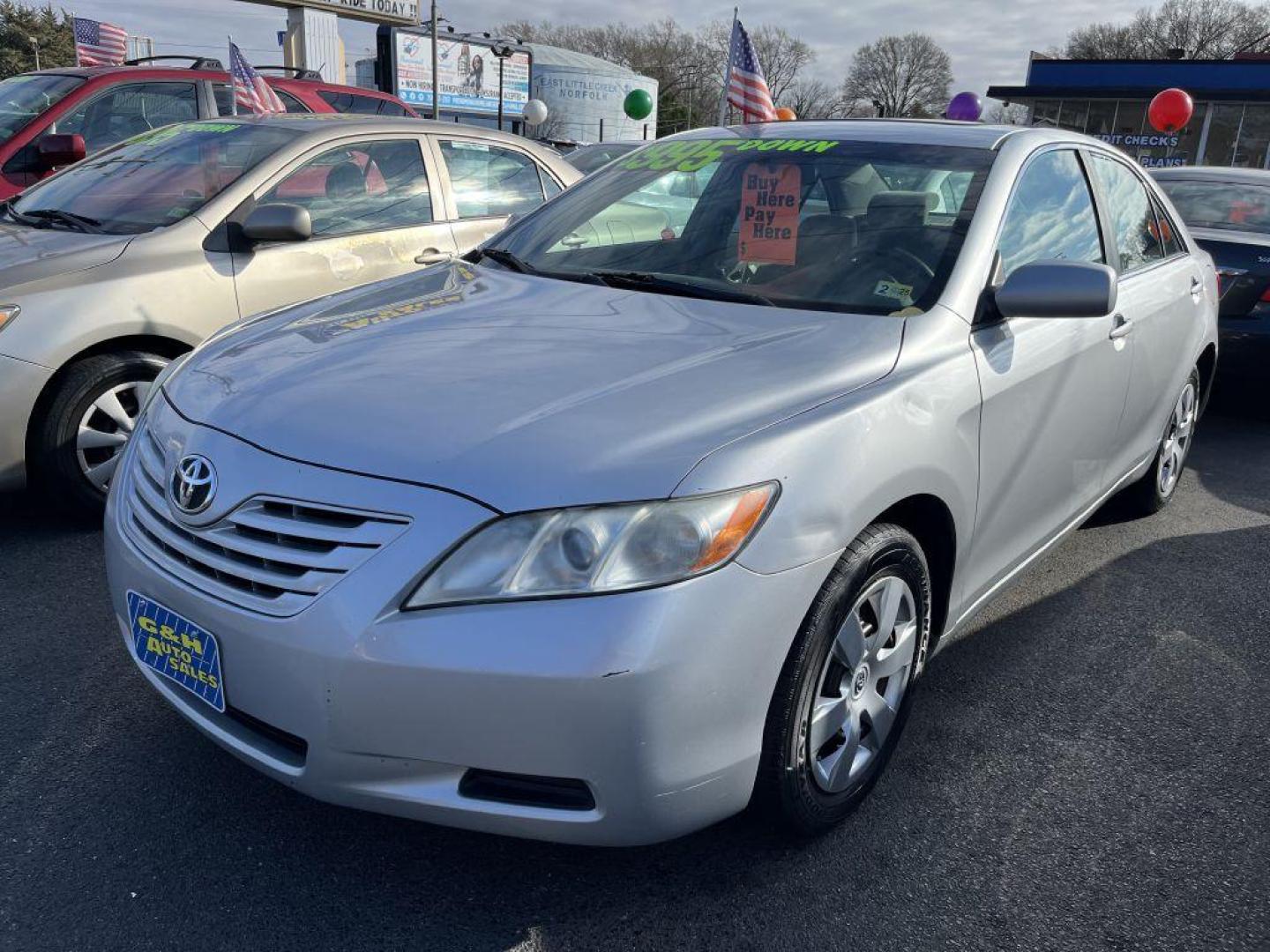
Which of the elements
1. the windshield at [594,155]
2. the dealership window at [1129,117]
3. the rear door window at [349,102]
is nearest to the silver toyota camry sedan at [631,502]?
the rear door window at [349,102]

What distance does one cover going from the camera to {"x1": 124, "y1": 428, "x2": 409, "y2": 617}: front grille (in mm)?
1820

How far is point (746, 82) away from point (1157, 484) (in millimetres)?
3345

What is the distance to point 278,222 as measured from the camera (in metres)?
4.16

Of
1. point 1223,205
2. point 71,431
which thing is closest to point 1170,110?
point 1223,205

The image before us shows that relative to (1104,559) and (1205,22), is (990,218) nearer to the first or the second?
(1104,559)

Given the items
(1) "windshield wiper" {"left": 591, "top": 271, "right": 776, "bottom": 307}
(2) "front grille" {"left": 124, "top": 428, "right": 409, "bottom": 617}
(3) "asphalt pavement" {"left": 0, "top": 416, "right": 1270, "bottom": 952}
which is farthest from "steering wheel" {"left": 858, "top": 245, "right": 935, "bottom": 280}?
(2) "front grille" {"left": 124, "top": 428, "right": 409, "bottom": 617}

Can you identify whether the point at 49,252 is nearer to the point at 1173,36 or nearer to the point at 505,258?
the point at 505,258

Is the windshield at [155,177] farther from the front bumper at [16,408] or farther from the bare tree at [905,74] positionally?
the bare tree at [905,74]

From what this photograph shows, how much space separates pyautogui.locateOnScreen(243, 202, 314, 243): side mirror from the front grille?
2374 mm

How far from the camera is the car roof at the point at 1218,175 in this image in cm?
695

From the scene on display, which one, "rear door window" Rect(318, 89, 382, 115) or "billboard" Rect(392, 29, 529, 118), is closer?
"rear door window" Rect(318, 89, 382, 115)

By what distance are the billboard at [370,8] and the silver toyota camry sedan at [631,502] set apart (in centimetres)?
2509

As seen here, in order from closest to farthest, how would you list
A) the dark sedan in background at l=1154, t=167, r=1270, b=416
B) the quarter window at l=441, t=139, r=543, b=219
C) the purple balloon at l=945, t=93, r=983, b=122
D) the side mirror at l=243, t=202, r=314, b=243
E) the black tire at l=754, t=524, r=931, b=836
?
1. the black tire at l=754, t=524, r=931, b=836
2. the side mirror at l=243, t=202, r=314, b=243
3. the quarter window at l=441, t=139, r=543, b=219
4. the dark sedan in background at l=1154, t=167, r=1270, b=416
5. the purple balloon at l=945, t=93, r=983, b=122

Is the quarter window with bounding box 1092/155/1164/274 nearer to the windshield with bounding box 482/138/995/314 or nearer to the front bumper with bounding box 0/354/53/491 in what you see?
the windshield with bounding box 482/138/995/314
